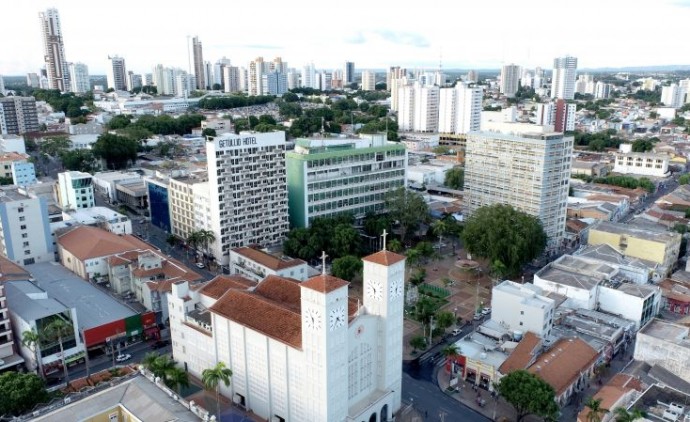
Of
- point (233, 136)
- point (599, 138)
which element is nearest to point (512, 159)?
point (233, 136)

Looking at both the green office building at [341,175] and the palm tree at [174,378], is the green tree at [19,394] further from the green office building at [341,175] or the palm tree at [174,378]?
the green office building at [341,175]

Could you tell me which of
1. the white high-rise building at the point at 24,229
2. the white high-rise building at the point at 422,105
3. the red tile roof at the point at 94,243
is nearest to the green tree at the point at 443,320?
the red tile roof at the point at 94,243

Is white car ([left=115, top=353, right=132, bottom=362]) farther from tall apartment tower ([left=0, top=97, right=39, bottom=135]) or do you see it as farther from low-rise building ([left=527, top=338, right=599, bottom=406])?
tall apartment tower ([left=0, top=97, right=39, bottom=135])

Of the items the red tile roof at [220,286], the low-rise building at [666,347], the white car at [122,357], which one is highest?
the red tile roof at [220,286]

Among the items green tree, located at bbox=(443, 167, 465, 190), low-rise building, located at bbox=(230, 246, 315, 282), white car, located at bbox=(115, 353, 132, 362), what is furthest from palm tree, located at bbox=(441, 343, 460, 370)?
green tree, located at bbox=(443, 167, 465, 190)

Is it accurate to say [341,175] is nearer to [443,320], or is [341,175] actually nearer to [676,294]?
[443,320]

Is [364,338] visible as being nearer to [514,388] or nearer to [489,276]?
[514,388]
